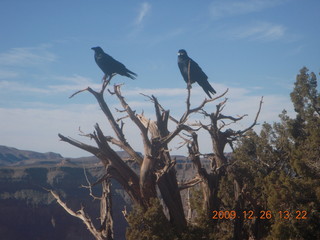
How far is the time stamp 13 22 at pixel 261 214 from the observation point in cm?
793

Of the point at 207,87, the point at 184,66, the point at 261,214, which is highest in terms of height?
the point at 184,66

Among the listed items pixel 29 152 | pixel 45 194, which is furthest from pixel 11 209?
pixel 29 152

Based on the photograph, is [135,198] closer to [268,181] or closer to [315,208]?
[268,181]

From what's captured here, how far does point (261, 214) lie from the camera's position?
944 centimetres

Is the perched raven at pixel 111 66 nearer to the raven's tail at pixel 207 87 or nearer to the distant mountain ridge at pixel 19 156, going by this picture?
the raven's tail at pixel 207 87

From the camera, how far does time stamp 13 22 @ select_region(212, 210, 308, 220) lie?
26.0 ft

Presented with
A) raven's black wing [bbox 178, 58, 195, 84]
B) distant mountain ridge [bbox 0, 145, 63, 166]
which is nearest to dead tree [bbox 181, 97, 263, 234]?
raven's black wing [bbox 178, 58, 195, 84]

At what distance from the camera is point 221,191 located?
10.5 meters

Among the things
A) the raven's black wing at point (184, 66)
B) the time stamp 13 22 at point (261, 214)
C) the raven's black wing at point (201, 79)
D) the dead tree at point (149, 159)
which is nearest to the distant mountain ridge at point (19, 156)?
the raven's black wing at point (184, 66)

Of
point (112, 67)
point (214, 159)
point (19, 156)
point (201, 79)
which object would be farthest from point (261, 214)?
point (19, 156)

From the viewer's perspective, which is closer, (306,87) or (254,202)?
(254,202)

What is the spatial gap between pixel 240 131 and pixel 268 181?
1.79 m

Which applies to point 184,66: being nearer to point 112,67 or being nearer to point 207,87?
point 207,87

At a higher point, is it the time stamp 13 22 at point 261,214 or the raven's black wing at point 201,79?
the raven's black wing at point 201,79
